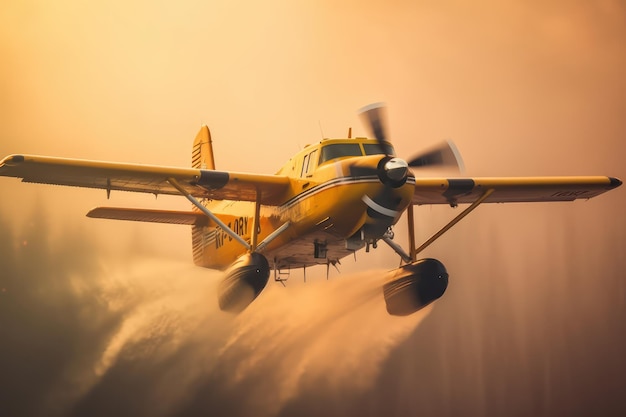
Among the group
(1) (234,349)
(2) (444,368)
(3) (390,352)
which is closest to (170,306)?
(1) (234,349)

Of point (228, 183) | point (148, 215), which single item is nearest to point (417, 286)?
point (228, 183)

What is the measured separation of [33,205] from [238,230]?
15206 millimetres

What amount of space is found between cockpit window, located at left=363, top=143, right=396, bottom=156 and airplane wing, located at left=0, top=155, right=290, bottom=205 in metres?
2.58

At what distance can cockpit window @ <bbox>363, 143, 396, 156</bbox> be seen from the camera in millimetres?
23484

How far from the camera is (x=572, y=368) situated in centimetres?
3803

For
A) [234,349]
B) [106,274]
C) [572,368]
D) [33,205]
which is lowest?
[572,368]

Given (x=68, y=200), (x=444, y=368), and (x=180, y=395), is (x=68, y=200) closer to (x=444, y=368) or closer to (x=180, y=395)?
(x=180, y=395)

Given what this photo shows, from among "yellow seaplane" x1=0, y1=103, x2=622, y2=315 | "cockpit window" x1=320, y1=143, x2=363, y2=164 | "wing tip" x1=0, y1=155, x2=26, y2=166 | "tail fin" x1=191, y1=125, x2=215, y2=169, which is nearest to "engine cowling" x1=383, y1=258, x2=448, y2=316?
"yellow seaplane" x1=0, y1=103, x2=622, y2=315

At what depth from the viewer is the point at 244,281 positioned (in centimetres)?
2359

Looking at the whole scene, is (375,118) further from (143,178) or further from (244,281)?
(143,178)

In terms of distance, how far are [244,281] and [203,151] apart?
10.1 meters

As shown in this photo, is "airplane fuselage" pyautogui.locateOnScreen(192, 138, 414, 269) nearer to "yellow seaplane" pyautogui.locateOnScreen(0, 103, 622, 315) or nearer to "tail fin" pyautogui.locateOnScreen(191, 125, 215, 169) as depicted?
"yellow seaplane" pyautogui.locateOnScreen(0, 103, 622, 315)

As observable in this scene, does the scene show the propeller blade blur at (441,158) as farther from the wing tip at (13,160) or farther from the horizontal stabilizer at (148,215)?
the wing tip at (13,160)

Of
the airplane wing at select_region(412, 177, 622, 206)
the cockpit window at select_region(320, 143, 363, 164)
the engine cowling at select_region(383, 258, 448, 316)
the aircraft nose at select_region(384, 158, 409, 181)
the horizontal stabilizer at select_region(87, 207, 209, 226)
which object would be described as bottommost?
the engine cowling at select_region(383, 258, 448, 316)
